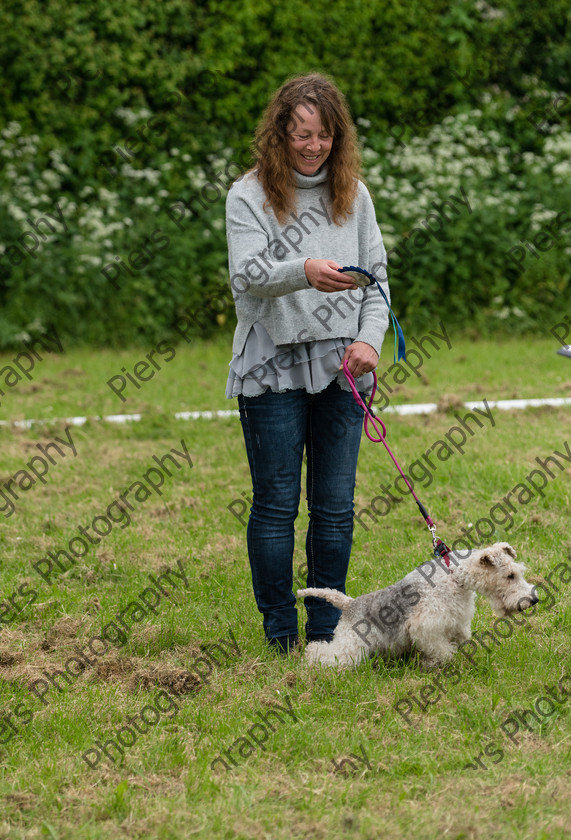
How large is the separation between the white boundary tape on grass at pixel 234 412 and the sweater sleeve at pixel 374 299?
12.3 feet

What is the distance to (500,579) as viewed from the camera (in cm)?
342

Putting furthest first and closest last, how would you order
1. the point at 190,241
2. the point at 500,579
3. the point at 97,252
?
the point at 190,241, the point at 97,252, the point at 500,579

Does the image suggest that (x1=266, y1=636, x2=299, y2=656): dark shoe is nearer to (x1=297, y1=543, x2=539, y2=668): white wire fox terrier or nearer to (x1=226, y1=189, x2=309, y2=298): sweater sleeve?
(x1=297, y1=543, x2=539, y2=668): white wire fox terrier

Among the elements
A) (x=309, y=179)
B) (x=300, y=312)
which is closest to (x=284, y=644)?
(x=300, y=312)


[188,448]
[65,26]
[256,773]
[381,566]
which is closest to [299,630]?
[381,566]

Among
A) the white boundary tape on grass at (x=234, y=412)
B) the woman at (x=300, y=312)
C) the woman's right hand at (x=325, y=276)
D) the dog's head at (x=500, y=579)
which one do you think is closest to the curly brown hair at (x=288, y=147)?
the woman at (x=300, y=312)

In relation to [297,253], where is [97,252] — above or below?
below

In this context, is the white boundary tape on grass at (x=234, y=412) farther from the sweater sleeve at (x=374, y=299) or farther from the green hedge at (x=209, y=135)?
the sweater sleeve at (x=374, y=299)

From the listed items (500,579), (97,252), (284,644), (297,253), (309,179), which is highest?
(309,179)

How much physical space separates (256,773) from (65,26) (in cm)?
954

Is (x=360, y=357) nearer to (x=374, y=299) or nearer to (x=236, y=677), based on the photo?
(x=374, y=299)

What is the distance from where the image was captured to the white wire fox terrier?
3430mm

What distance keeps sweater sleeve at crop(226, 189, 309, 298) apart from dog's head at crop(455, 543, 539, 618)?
3.84 feet

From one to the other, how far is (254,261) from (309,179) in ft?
1.29
